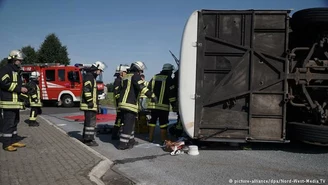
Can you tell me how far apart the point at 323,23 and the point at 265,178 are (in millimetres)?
2816

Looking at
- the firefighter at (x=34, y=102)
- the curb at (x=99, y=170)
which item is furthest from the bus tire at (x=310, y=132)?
the firefighter at (x=34, y=102)

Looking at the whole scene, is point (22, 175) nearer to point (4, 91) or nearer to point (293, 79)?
point (4, 91)

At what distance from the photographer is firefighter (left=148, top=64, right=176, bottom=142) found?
6268 mm

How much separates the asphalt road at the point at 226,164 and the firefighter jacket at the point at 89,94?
2.98ft

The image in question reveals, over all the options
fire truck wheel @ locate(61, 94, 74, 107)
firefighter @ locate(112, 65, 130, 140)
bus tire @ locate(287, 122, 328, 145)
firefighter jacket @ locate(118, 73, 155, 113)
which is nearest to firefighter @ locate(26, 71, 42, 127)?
firefighter @ locate(112, 65, 130, 140)

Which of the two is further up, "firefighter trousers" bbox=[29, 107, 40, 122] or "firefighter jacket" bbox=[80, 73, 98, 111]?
"firefighter jacket" bbox=[80, 73, 98, 111]

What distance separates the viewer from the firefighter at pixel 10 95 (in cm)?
533

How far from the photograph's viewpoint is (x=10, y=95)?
546 centimetres

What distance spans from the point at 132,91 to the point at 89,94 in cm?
93

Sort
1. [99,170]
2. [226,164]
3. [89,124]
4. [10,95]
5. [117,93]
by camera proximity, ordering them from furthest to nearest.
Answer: [117,93] → [89,124] → [10,95] → [226,164] → [99,170]

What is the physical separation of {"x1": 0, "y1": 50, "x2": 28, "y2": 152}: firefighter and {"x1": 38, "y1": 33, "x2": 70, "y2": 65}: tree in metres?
33.9

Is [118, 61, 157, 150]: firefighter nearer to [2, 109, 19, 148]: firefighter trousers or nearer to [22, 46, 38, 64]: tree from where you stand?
[2, 109, 19, 148]: firefighter trousers

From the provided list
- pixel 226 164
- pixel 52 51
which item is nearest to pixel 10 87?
pixel 226 164

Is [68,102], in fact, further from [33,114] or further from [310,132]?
[310,132]
